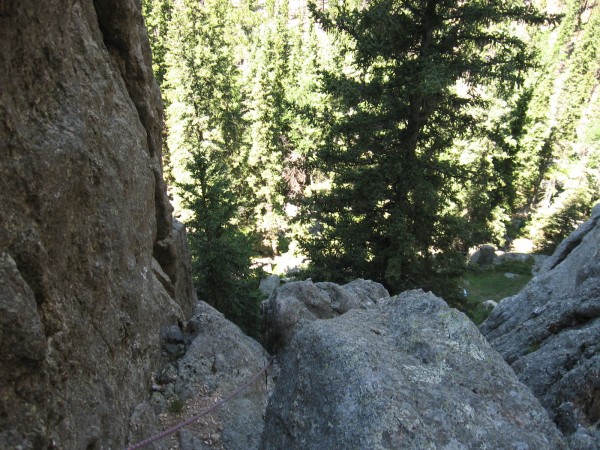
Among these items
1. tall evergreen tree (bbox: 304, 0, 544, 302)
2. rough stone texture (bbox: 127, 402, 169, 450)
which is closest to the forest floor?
tall evergreen tree (bbox: 304, 0, 544, 302)

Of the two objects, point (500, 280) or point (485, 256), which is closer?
point (500, 280)

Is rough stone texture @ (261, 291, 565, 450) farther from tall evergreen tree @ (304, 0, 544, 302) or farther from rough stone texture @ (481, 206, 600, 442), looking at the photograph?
tall evergreen tree @ (304, 0, 544, 302)

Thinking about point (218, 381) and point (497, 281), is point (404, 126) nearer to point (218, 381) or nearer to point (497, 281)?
point (218, 381)

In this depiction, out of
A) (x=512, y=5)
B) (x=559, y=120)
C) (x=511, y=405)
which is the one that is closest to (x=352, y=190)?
(x=512, y=5)

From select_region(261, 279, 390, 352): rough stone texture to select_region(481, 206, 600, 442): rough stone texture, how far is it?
12.9 feet

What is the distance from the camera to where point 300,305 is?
39.1 ft

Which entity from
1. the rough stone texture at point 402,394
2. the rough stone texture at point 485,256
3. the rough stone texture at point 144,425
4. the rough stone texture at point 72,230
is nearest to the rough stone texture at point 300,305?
the rough stone texture at point 72,230

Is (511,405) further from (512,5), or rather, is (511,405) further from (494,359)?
(512,5)

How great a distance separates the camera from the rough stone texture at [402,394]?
15.4 ft

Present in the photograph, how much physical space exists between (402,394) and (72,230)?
15.5 ft

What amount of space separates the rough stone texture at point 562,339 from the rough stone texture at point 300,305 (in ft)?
12.9

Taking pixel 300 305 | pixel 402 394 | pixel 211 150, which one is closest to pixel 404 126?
pixel 300 305

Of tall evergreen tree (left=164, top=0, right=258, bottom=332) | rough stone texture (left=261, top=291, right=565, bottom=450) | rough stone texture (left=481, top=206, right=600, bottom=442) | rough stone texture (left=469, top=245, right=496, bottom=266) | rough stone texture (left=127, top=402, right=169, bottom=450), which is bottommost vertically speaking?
rough stone texture (left=469, top=245, right=496, bottom=266)

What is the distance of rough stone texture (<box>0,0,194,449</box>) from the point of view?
14.5ft
